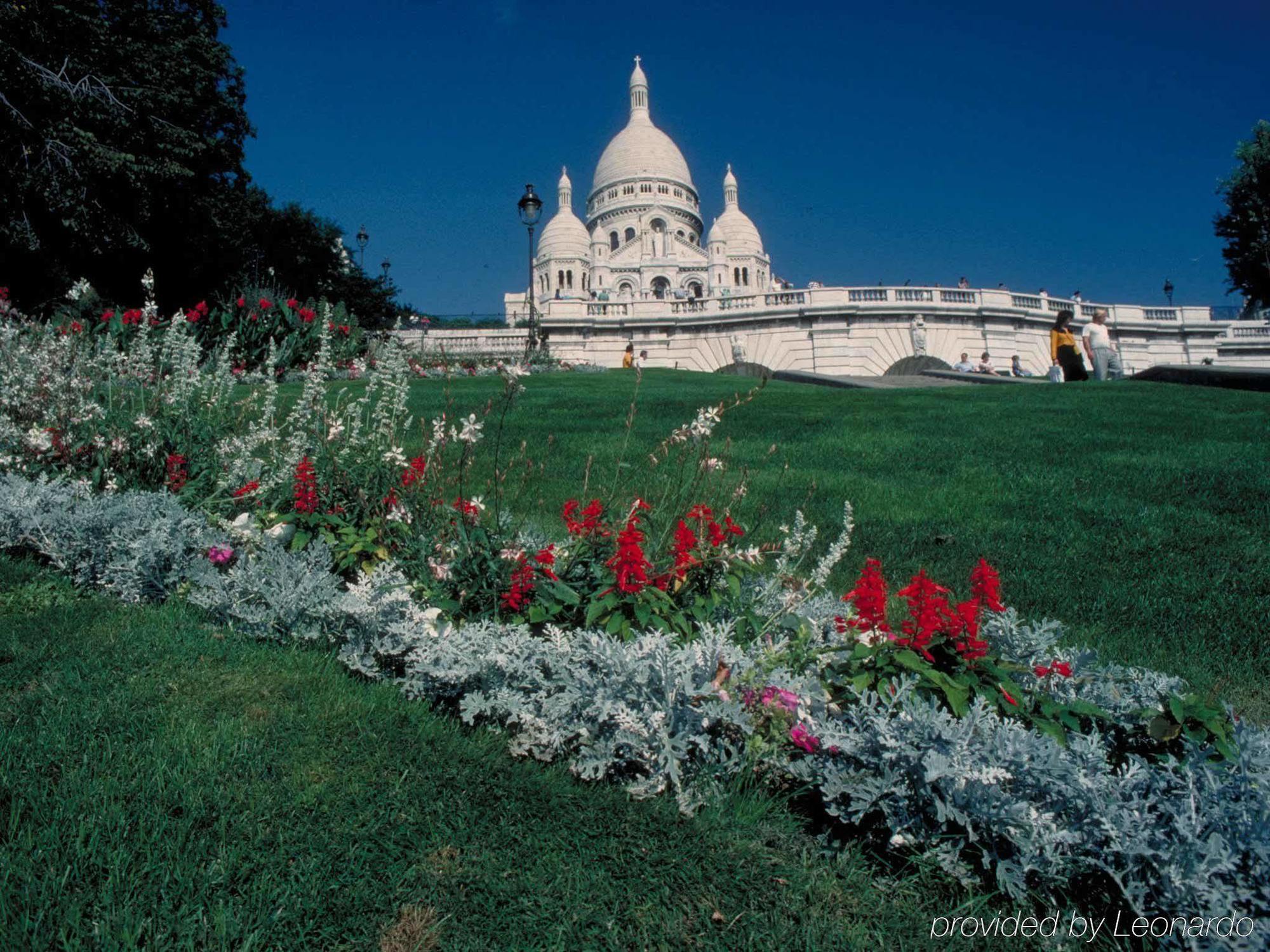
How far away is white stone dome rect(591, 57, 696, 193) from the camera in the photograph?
85.1 m

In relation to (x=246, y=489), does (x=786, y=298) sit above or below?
above

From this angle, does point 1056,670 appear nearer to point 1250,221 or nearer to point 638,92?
point 1250,221

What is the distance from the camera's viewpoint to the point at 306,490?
4.19 metres

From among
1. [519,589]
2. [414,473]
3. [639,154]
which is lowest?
[519,589]

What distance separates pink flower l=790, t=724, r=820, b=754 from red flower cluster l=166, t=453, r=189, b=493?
423 centimetres

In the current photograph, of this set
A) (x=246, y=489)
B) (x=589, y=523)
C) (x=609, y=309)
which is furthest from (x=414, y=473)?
(x=609, y=309)

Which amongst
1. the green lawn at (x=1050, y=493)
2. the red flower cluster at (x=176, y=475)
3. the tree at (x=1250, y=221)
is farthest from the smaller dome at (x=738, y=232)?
the red flower cluster at (x=176, y=475)

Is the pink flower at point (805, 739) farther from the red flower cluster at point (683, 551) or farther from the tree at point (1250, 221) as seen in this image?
the tree at point (1250, 221)

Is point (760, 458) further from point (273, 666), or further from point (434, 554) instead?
point (273, 666)

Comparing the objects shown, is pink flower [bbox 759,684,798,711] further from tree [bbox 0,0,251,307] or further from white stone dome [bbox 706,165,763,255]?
white stone dome [bbox 706,165,763,255]

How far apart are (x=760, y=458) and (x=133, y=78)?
884 inches

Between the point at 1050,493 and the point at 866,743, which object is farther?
the point at 1050,493

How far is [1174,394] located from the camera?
43.3ft

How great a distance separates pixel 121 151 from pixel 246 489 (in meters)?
19.7
